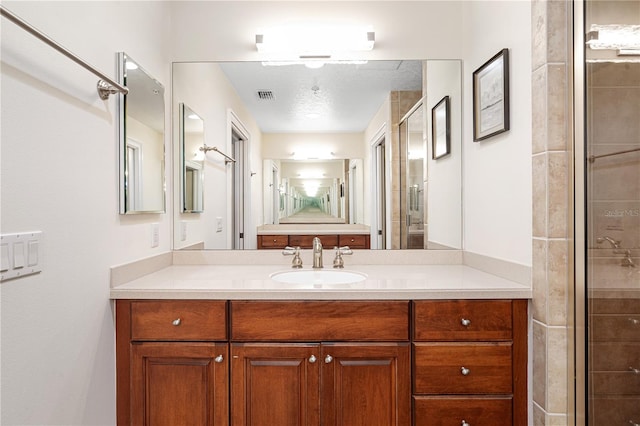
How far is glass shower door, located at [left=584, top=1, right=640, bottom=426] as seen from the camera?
1.15 meters

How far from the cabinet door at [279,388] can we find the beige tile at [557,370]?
2.65 feet

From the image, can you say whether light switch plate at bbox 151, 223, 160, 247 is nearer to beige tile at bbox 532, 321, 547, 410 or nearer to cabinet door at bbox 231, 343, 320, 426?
cabinet door at bbox 231, 343, 320, 426

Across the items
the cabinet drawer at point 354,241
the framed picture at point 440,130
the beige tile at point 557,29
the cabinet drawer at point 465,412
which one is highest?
the beige tile at point 557,29

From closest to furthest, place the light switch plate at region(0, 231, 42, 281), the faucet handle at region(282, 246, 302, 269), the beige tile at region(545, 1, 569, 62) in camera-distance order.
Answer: the light switch plate at region(0, 231, 42, 281) → the beige tile at region(545, 1, 569, 62) → the faucet handle at region(282, 246, 302, 269)

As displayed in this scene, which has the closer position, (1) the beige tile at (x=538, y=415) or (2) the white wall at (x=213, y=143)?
(1) the beige tile at (x=538, y=415)

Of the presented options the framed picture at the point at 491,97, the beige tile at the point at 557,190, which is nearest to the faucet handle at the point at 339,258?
the framed picture at the point at 491,97

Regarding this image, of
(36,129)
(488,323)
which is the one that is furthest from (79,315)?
(488,323)

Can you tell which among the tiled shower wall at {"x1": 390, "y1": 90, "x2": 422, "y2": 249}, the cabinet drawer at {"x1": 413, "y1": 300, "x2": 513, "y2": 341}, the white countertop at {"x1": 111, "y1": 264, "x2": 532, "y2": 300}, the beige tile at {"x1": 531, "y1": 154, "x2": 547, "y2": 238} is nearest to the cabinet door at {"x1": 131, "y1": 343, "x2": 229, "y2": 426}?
the white countertop at {"x1": 111, "y1": 264, "x2": 532, "y2": 300}

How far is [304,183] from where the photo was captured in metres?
2.16

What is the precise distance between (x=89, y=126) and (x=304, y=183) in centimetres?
112

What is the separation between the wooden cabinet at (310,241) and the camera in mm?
2104

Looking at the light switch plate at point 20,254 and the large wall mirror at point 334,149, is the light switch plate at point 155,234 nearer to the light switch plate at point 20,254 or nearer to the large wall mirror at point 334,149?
the large wall mirror at point 334,149

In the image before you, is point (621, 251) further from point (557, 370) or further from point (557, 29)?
point (557, 29)

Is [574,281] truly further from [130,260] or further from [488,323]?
[130,260]
